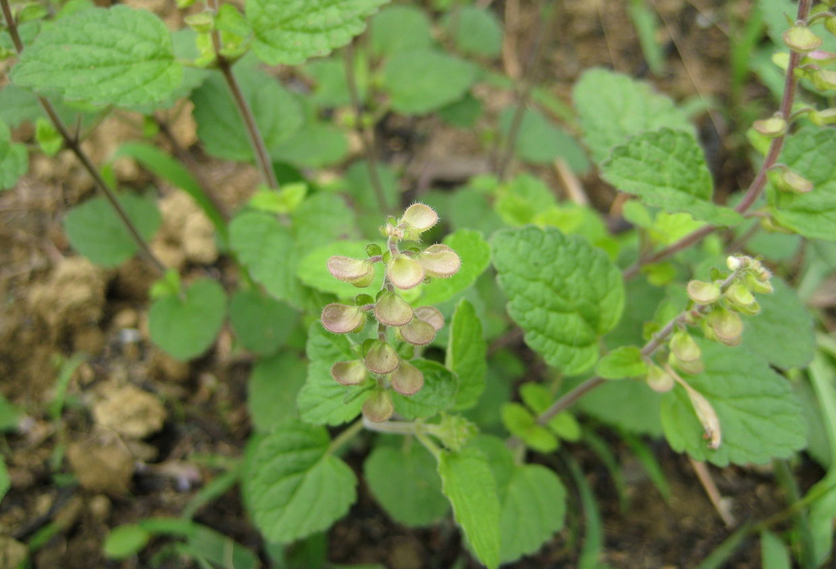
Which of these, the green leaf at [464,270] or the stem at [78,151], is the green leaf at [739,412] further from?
the stem at [78,151]

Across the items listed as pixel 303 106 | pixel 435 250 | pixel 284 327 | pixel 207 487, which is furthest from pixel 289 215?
pixel 207 487

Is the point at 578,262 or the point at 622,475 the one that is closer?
the point at 578,262

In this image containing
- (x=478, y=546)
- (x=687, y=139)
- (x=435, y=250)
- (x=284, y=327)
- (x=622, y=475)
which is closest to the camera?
(x=435, y=250)

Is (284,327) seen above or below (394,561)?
above

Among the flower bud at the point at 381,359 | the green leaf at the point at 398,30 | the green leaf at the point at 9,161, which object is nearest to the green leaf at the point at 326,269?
the flower bud at the point at 381,359

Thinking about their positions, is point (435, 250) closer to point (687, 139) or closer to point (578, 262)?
point (578, 262)

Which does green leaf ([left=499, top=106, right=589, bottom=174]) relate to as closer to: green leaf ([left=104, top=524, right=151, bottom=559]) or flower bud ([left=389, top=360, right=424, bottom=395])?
flower bud ([left=389, top=360, right=424, bottom=395])

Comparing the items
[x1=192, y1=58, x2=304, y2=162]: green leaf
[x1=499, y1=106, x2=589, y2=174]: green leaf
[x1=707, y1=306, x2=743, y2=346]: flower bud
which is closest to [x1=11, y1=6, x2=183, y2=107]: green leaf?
[x1=192, y1=58, x2=304, y2=162]: green leaf
